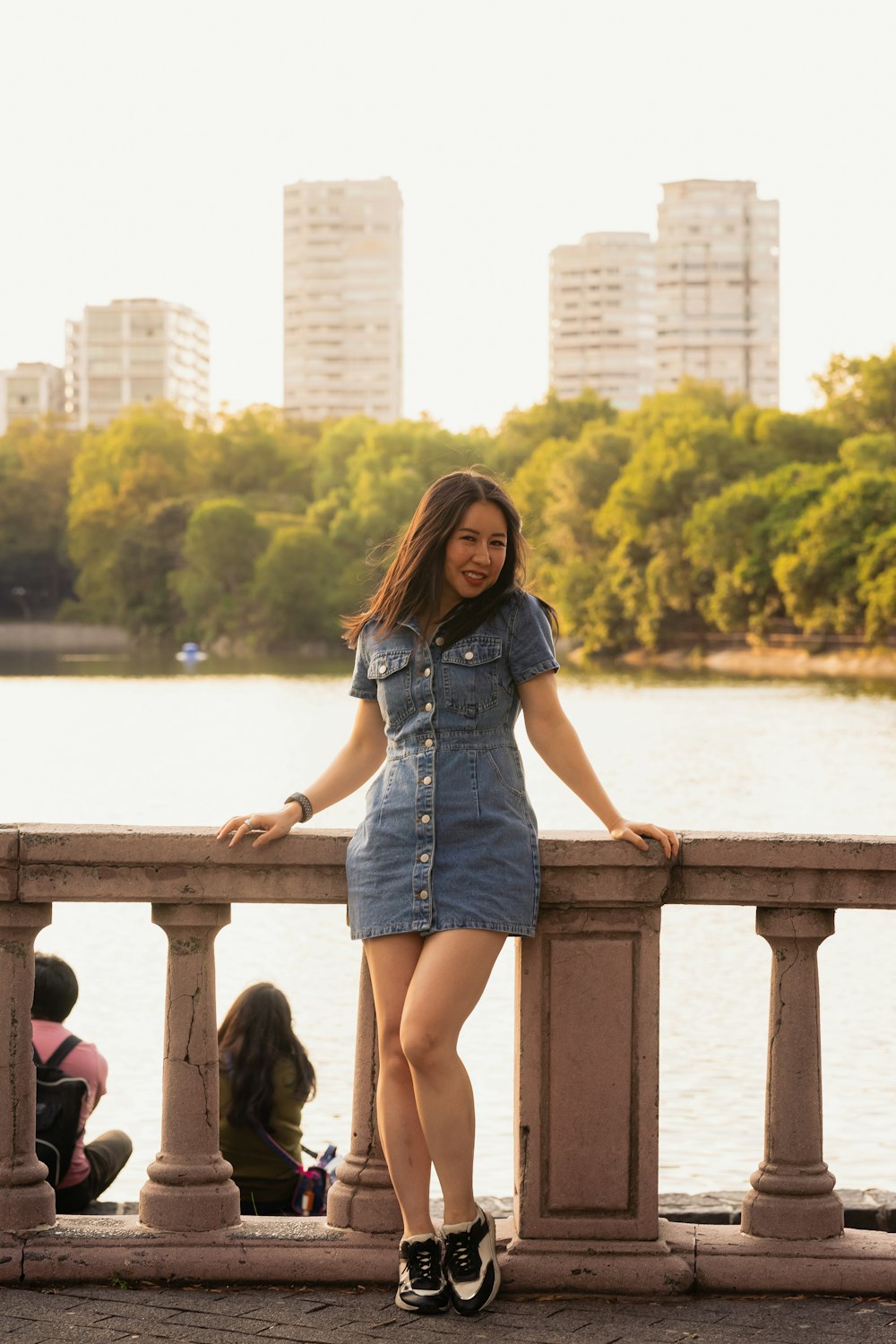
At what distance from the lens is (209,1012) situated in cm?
396

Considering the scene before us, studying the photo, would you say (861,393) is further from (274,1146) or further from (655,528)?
(274,1146)

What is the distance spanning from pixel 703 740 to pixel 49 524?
3438 inches

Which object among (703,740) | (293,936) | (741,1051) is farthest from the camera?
(703,740)

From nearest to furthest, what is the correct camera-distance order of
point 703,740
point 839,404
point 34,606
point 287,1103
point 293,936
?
point 287,1103, point 293,936, point 703,740, point 839,404, point 34,606

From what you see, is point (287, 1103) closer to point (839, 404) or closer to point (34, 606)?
point (839, 404)

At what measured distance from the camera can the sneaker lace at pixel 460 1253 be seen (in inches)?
148

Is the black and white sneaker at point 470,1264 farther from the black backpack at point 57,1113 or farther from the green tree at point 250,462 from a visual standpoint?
the green tree at point 250,462

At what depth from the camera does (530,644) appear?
3.97m

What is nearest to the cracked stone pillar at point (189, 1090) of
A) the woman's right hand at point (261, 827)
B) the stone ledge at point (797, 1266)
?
the woman's right hand at point (261, 827)

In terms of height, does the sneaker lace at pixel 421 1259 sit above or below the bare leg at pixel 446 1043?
below

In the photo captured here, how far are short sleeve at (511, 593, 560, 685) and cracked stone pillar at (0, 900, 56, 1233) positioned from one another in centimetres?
108

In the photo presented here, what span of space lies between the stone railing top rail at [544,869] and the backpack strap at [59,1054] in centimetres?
154

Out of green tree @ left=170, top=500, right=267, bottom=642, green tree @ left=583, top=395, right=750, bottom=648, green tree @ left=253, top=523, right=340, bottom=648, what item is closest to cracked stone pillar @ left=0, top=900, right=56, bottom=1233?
green tree @ left=583, top=395, right=750, bottom=648

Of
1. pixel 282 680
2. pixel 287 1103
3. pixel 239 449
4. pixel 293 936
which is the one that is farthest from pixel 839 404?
pixel 287 1103
